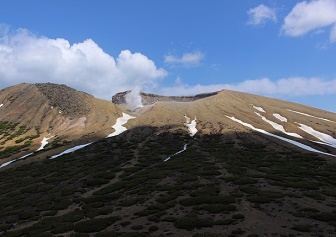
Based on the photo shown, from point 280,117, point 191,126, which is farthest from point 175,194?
point 280,117

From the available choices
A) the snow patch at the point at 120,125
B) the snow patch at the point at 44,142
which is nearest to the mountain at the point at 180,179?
the snow patch at the point at 120,125

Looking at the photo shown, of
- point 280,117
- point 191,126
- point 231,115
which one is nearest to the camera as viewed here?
point 191,126

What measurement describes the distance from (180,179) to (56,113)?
386 ft

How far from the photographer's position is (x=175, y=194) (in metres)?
45.3

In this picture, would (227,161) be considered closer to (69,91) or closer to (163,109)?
(163,109)

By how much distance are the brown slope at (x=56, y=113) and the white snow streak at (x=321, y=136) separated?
79642mm

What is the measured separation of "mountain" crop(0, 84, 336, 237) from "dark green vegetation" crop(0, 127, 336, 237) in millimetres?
160

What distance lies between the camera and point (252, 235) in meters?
27.7

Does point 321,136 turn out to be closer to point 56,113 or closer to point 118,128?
point 118,128

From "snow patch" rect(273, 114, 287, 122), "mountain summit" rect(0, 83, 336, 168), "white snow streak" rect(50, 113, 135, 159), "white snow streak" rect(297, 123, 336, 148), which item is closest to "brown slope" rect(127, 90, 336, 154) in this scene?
"mountain summit" rect(0, 83, 336, 168)

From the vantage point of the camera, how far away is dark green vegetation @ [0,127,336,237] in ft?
107

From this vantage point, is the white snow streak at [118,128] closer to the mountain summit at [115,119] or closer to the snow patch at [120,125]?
the snow patch at [120,125]

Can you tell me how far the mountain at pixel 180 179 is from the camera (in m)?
33.9

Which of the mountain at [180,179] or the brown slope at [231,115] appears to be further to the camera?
the brown slope at [231,115]
